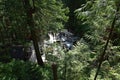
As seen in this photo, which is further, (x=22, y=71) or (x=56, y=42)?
(x=22, y=71)

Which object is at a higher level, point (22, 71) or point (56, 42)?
point (56, 42)

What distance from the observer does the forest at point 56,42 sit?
6422 mm

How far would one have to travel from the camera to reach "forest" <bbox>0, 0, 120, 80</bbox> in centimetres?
642

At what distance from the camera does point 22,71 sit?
40.3 ft

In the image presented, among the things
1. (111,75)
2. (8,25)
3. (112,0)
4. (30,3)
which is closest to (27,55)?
(8,25)

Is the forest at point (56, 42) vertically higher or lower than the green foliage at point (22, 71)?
higher

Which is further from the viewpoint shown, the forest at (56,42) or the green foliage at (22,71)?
the green foliage at (22,71)

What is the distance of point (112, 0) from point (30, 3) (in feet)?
19.4

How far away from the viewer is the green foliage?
11.8m

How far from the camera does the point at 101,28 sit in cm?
682

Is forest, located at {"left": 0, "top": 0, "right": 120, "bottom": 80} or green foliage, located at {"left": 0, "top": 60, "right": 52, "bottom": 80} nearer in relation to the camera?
forest, located at {"left": 0, "top": 0, "right": 120, "bottom": 80}

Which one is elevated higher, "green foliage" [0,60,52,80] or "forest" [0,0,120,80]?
"forest" [0,0,120,80]

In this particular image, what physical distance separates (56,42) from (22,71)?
2.51 meters

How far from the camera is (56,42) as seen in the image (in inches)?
476
